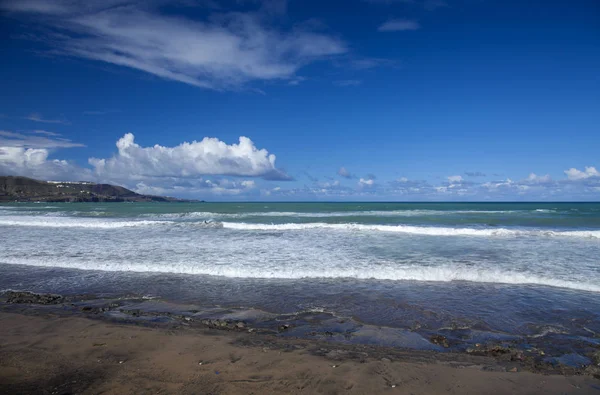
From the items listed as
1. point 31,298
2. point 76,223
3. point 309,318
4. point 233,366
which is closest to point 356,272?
point 309,318

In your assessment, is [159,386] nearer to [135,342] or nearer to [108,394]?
[108,394]

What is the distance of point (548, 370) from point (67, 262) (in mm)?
12756

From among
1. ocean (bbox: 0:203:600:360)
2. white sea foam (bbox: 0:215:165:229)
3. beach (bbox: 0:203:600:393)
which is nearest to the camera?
beach (bbox: 0:203:600:393)

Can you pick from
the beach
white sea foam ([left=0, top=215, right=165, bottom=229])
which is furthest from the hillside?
the beach

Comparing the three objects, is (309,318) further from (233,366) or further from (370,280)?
(370,280)

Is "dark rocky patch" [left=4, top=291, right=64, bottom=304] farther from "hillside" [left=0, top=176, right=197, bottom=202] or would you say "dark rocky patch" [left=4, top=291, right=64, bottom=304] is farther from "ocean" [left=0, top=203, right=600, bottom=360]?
"hillside" [left=0, top=176, right=197, bottom=202]

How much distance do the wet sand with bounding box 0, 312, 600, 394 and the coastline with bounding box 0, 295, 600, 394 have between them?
1cm

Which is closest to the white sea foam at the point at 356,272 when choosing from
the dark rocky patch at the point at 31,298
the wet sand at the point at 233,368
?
the dark rocky patch at the point at 31,298

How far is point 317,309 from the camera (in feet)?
21.6

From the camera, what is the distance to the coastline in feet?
12.4

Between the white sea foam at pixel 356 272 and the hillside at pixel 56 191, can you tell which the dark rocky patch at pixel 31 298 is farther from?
the hillside at pixel 56 191

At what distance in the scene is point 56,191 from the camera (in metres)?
105

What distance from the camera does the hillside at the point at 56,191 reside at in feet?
317

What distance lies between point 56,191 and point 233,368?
416ft
